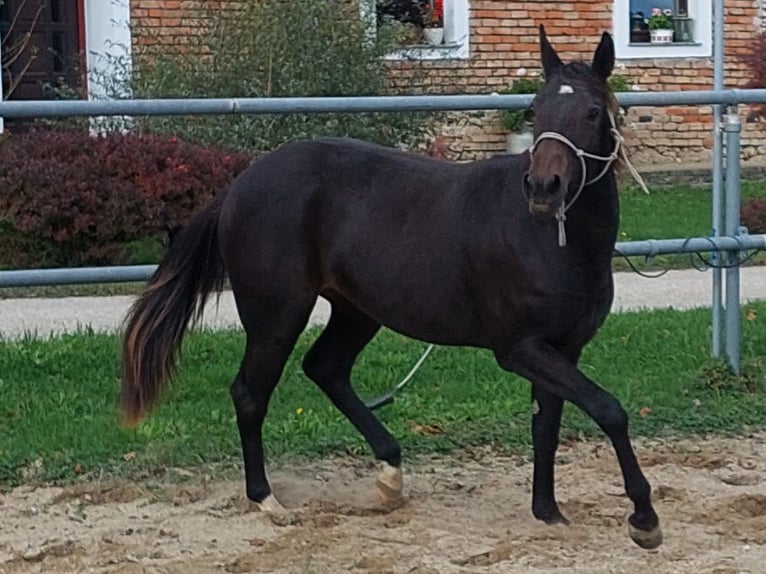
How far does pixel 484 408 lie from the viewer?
698 centimetres

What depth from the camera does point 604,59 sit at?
4.82 metres

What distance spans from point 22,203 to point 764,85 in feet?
25.6

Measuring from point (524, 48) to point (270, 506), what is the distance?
1348cm

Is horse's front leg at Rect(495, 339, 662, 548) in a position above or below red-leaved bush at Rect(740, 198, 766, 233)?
above

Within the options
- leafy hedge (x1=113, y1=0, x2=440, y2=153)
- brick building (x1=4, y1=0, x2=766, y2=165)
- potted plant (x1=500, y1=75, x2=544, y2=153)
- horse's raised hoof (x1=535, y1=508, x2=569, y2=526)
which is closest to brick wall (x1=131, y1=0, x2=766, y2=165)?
brick building (x1=4, y1=0, x2=766, y2=165)

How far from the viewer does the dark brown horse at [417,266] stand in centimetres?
476

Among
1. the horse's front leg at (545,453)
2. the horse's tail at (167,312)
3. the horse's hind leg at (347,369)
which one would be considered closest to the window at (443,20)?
the horse's hind leg at (347,369)

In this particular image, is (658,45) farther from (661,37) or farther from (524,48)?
(524,48)

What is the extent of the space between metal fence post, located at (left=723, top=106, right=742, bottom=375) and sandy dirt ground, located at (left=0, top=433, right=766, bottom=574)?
3.52ft

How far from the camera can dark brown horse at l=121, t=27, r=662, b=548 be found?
4.76 meters

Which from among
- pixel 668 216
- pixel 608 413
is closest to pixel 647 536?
pixel 608 413

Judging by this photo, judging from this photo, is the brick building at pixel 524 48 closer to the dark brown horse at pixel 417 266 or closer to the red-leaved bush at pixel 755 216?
the red-leaved bush at pixel 755 216

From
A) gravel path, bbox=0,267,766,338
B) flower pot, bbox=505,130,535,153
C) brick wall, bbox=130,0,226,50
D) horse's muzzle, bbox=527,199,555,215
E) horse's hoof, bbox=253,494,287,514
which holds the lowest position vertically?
gravel path, bbox=0,267,766,338

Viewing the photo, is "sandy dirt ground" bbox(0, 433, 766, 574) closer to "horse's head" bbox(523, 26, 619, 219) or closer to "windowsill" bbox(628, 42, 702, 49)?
"horse's head" bbox(523, 26, 619, 219)
